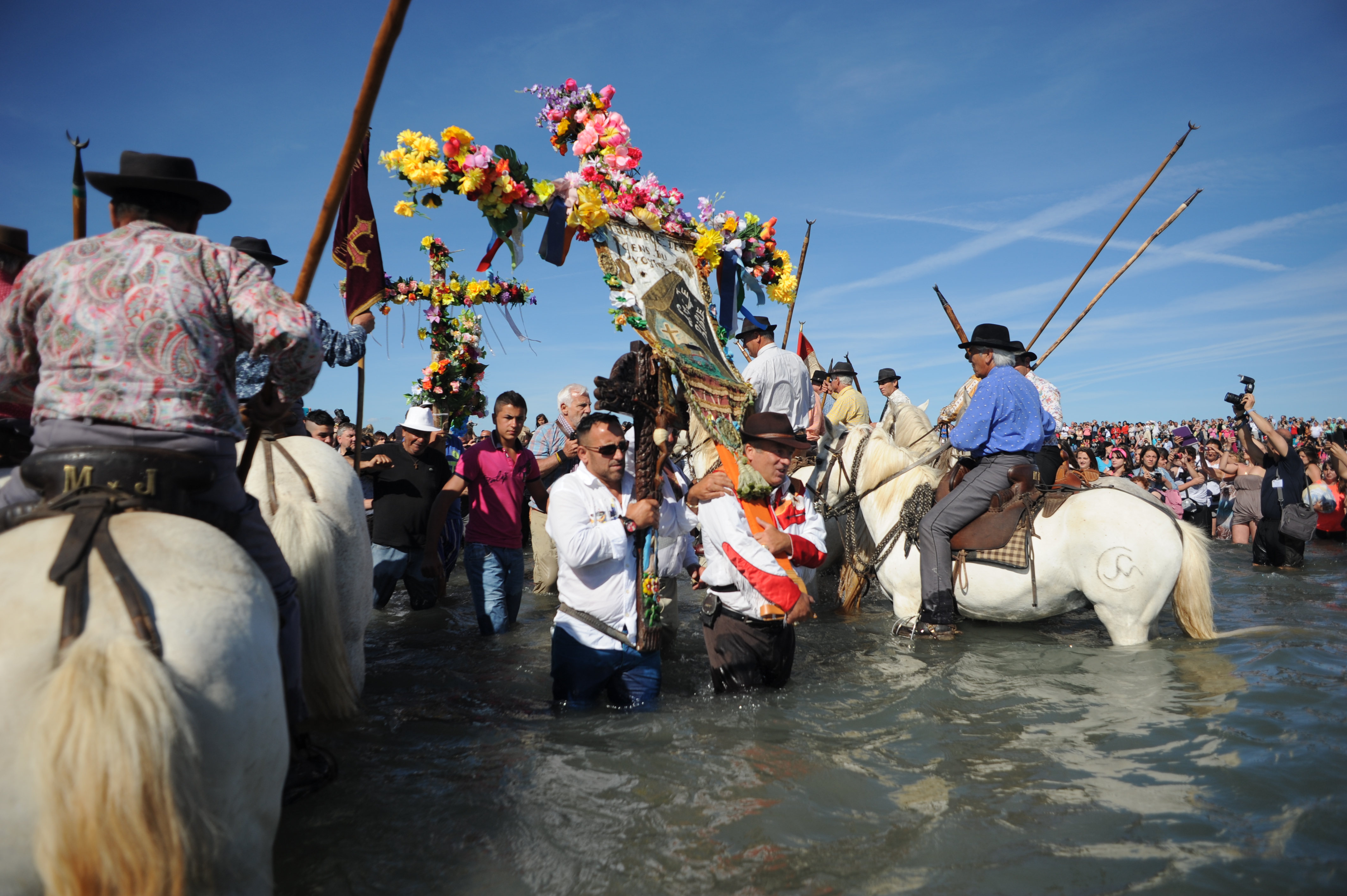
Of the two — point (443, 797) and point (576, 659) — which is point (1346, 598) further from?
point (443, 797)

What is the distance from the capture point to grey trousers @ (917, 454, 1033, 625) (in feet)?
19.0

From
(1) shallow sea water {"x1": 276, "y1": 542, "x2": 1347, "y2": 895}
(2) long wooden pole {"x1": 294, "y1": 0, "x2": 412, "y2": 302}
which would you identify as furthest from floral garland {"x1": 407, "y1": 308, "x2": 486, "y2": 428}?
(2) long wooden pole {"x1": 294, "y1": 0, "x2": 412, "y2": 302}

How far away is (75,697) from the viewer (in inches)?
64.7

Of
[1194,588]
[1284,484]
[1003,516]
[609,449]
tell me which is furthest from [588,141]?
[1284,484]

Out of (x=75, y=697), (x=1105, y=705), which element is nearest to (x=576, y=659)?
(x=75, y=697)

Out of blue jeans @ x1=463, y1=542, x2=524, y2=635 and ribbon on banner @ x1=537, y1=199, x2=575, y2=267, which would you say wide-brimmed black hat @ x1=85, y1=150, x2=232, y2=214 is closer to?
ribbon on banner @ x1=537, y1=199, x2=575, y2=267

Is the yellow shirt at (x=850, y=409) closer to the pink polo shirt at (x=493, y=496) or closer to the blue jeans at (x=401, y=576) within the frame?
the pink polo shirt at (x=493, y=496)

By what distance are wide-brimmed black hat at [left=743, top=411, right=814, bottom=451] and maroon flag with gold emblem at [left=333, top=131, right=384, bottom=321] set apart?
6.60ft

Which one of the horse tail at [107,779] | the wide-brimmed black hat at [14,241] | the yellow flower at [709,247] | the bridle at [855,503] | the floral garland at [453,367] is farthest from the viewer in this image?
the floral garland at [453,367]

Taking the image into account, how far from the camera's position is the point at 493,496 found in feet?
20.2

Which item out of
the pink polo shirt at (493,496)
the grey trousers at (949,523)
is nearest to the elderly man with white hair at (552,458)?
the pink polo shirt at (493,496)

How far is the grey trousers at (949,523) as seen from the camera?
5.78m

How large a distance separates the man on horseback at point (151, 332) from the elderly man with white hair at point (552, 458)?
3376 millimetres

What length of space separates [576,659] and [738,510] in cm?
114
